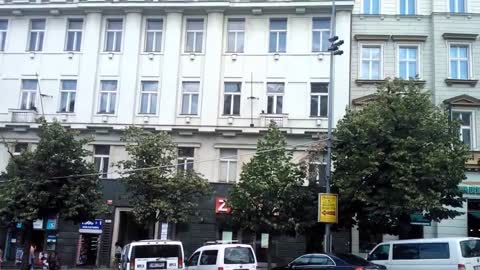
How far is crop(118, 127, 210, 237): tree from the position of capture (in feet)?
82.6

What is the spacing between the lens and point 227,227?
28797mm

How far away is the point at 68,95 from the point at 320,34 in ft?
50.4

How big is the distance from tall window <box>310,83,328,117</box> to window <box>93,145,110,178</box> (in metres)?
12.0

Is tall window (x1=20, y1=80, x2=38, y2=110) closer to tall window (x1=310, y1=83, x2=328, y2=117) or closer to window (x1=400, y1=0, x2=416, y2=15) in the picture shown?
tall window (x1=310, y1=83, x2=328, y2=117)

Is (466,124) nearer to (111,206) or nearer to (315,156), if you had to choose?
(315,156)

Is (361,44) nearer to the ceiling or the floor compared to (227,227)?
nearer to the ceiling

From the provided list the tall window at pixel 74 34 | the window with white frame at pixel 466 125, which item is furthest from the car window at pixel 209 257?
the tall window at pixel 74 34

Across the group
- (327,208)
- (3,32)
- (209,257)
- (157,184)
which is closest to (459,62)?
(327,208)

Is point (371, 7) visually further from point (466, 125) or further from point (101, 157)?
point (101, 157)

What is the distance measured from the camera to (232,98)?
31156 mm

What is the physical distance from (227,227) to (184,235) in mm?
2537

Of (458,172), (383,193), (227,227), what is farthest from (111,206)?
(458,172)

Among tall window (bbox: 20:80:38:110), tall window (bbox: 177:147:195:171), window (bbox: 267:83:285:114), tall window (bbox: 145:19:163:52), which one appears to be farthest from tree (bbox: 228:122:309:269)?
tall window (bbox: 20:80:38:110)

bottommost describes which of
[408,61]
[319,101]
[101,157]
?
[101,157]
